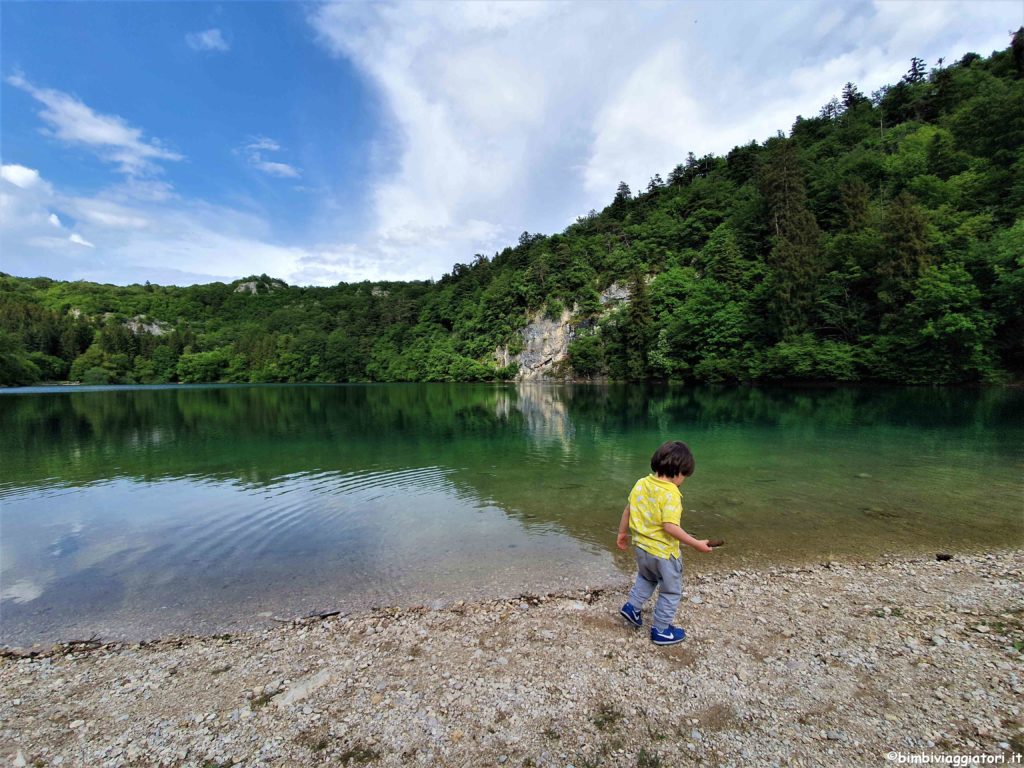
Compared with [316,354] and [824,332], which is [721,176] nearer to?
[824,332]

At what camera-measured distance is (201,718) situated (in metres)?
4.04

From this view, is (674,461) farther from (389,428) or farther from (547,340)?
(547,340)

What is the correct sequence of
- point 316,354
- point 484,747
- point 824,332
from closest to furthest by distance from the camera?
point 484,747 → point 824,332 → point 316,354

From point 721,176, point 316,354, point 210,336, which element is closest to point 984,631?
point 721,176

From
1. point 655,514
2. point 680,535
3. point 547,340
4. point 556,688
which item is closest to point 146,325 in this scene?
point 547,340

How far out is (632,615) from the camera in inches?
205

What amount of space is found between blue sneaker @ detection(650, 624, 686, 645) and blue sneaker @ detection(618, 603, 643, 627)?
0.89 feet

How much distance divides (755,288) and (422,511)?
62.9 meters

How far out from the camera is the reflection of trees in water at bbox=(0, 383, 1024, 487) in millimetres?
18188

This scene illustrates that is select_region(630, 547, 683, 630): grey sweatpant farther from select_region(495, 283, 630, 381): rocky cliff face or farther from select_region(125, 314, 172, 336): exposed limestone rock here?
select_region(125, 314, 172, 336): exposed limestone rock

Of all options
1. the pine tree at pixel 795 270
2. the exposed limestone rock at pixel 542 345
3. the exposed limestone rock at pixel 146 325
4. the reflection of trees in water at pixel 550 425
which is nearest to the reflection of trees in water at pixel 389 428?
the reflection of trees in water at pixel 550 425

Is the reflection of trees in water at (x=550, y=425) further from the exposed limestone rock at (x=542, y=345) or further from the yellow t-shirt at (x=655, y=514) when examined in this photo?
the exposed limestone rock at (x=542, y=345)

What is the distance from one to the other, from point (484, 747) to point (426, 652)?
5.66ft

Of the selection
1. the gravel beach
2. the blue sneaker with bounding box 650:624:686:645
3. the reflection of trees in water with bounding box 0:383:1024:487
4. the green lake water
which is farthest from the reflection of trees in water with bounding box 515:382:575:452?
the blue sneaker with bounding box 650:624:686:645
